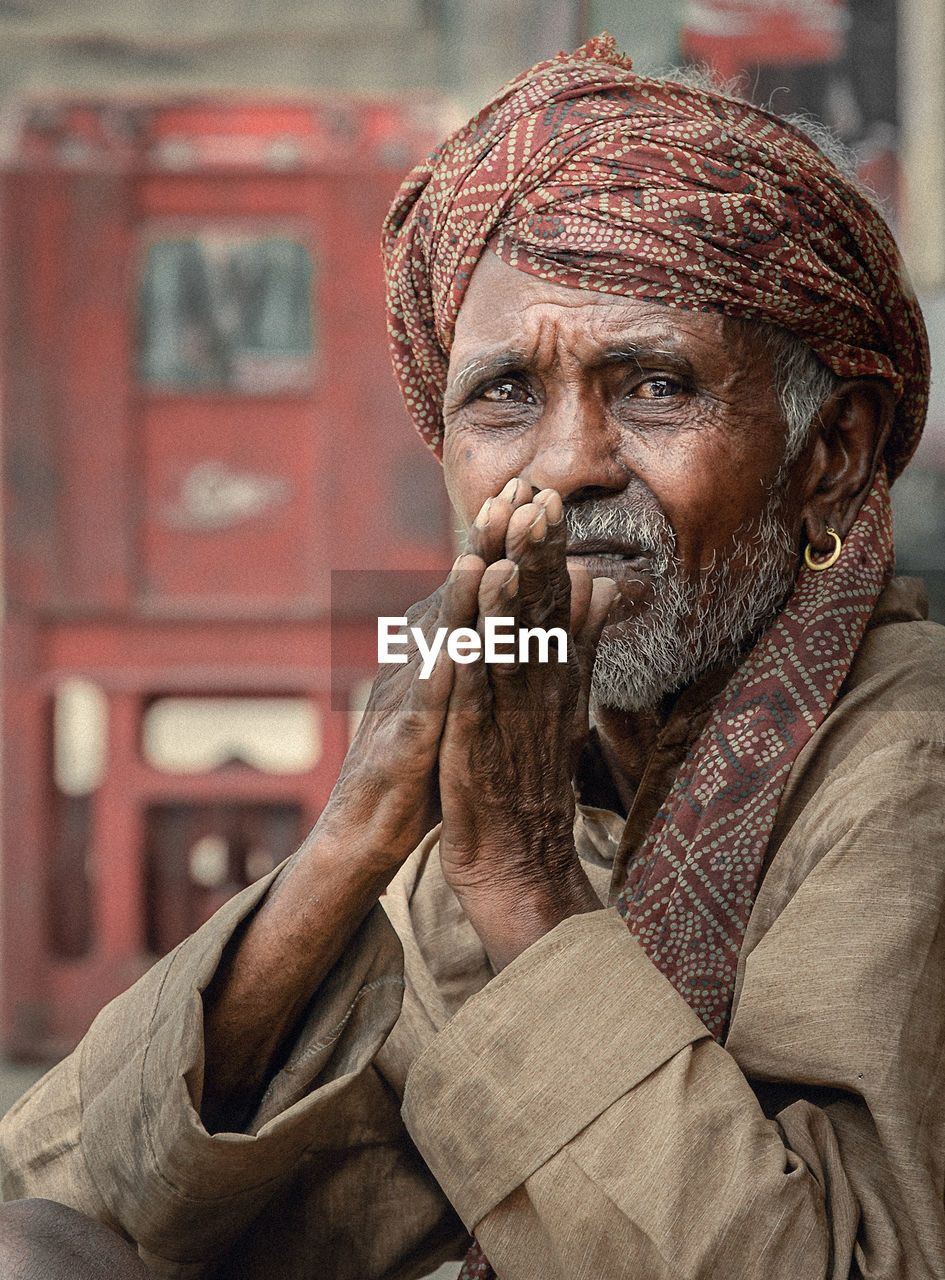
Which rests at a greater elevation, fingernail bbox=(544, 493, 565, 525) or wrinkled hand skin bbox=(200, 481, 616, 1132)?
fingernail bbox=(544, 493, 565, 525)

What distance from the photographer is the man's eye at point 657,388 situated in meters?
1.93

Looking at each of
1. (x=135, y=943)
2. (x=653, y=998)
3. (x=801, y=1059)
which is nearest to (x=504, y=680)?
(x=653, y=998)

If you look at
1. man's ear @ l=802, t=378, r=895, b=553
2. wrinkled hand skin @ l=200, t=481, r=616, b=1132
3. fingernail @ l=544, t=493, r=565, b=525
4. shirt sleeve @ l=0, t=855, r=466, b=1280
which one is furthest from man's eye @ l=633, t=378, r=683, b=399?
shirt sleeve @ l=0, t=855, r=466, b=1280

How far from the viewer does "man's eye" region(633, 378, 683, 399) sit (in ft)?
6.34

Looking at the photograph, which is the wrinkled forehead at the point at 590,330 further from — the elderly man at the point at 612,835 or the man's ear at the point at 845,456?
the man's ear at the point at 845,456

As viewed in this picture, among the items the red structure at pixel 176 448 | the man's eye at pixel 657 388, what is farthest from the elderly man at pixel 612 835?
the red structure at pixel 176 448

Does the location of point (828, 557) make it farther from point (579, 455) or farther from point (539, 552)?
point (539, 552)

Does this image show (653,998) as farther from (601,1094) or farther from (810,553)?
(810,553)

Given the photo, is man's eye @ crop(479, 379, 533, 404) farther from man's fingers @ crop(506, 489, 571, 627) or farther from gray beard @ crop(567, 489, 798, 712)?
man's fingers @ crop(506, 489, 571, 627)

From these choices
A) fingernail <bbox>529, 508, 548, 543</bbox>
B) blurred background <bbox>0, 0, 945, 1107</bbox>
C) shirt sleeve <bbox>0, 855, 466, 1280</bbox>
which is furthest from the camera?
blurred background <bbox>0, 0, 945, 1107</bbox>

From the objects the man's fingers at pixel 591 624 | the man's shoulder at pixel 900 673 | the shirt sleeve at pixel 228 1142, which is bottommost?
the shirt sleeve at pixel 228 1142

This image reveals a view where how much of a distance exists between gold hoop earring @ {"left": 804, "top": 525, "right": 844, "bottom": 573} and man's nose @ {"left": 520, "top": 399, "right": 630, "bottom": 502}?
29 centimetres

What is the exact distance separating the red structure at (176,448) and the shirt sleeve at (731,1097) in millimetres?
3237

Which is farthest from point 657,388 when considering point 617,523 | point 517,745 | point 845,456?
point 517,745
